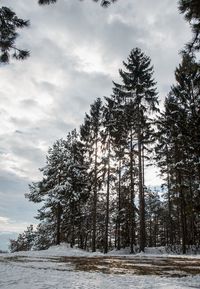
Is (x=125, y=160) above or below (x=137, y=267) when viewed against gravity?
above

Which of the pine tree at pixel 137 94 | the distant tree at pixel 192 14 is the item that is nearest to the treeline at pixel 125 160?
the pine tree at pixel 137 94

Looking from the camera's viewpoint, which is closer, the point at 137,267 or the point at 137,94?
the point at 137,267

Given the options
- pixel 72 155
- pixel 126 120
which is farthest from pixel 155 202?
pixel 126 120

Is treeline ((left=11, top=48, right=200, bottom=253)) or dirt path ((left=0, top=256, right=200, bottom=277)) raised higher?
treeline ((left=11, top=48, right=200, bottom=253))

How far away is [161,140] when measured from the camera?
31.3 metres

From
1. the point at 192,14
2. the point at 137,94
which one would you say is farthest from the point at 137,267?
the point at 137,94

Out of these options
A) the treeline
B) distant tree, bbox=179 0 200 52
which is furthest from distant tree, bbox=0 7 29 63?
the treeline

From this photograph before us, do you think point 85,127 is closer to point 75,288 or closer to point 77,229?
point 77,229

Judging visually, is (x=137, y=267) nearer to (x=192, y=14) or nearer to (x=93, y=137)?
(x=192, y=14)

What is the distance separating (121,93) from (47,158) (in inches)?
559

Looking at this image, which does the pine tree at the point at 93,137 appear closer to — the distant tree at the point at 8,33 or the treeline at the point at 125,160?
the treeline at the point at 125,160

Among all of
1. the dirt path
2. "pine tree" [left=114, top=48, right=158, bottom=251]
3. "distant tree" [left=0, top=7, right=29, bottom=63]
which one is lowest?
the dirt path

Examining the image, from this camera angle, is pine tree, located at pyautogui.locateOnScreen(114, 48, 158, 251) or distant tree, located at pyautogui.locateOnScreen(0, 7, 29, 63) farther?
pine tree, located at pyautogui.locateOnScreen(114, 48, 158, 251)

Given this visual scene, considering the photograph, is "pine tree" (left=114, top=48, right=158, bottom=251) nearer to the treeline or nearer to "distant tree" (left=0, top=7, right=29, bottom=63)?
the treeline
